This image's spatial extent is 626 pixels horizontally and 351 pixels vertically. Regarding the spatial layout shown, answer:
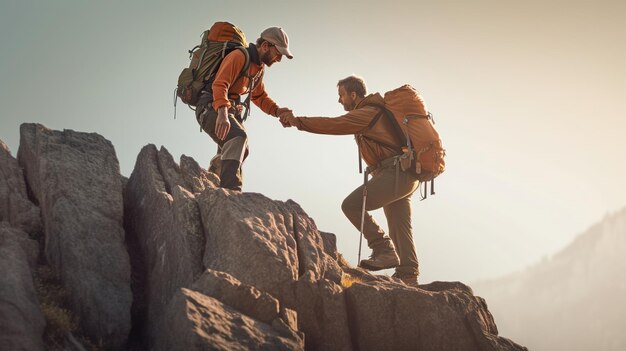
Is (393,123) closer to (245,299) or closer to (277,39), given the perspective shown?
(277,39)

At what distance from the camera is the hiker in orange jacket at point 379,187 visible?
15234 mm

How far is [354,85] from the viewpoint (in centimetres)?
1645

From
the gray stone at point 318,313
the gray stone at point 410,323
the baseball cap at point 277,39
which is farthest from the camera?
the baseball cap at point 277,39

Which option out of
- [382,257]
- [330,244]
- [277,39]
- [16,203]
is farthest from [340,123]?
[16,203]

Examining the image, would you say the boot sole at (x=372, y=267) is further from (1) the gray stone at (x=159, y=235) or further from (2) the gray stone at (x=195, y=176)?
(1) the gray stone at (x=159, y=235)

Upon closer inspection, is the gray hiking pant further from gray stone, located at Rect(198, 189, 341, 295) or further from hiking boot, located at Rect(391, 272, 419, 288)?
hiking boot, located at Rect(391, 272, 419, 288)

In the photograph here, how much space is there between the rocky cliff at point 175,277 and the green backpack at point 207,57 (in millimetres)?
2511

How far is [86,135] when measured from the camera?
15.3m

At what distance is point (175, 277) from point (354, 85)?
7.91 metres

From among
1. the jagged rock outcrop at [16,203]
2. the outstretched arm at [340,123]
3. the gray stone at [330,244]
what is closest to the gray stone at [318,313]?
the gray stone at [330,244]

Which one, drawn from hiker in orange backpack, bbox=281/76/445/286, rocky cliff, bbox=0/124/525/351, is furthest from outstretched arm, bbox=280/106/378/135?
rocky cliff, bbox=0/124/525/351

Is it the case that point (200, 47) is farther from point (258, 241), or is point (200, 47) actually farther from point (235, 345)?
point (235, 345)

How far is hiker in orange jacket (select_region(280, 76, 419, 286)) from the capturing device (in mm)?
15234

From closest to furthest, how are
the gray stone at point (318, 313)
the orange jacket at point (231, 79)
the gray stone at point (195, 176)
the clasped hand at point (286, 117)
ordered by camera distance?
the gray stone at point (318, 313)
the orange jacket at point (231, 79)
the gray stone at point (195, 176)
the clasped hand at point (286, 117)
